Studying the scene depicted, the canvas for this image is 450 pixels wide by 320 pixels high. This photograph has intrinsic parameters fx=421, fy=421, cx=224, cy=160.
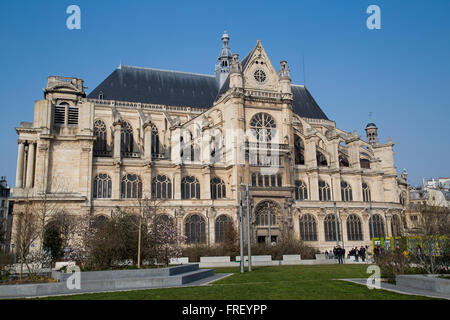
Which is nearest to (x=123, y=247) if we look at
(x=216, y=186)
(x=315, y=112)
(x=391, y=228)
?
(x=216, y=186)

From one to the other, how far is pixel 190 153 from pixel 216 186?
563 centimetres

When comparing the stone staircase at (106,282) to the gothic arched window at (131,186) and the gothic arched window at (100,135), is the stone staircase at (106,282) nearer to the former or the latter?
the gothic arched window at (131,186)

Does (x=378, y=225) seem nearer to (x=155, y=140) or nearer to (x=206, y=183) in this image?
(x=206, y=183)

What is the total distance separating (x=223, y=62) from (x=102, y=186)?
3304 cm

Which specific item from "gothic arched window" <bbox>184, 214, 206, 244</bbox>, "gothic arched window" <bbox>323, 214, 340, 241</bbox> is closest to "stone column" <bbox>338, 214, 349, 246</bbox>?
"gothic arched window" <bbox>323, 214, 340, 241</bbox>

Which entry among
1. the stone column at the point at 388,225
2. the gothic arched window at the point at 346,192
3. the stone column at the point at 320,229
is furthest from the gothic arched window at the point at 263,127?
the stone column at the point at 388,225

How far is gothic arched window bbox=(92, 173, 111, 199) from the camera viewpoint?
136ft

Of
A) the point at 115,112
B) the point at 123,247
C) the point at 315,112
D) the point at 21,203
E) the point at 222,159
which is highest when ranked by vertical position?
the point at 315,112

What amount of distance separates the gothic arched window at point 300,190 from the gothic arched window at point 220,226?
999 centimetres

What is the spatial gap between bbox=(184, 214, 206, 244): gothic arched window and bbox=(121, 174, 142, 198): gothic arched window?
5.78 m

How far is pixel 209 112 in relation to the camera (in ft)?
169

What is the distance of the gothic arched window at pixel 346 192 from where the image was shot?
52.2 metres
